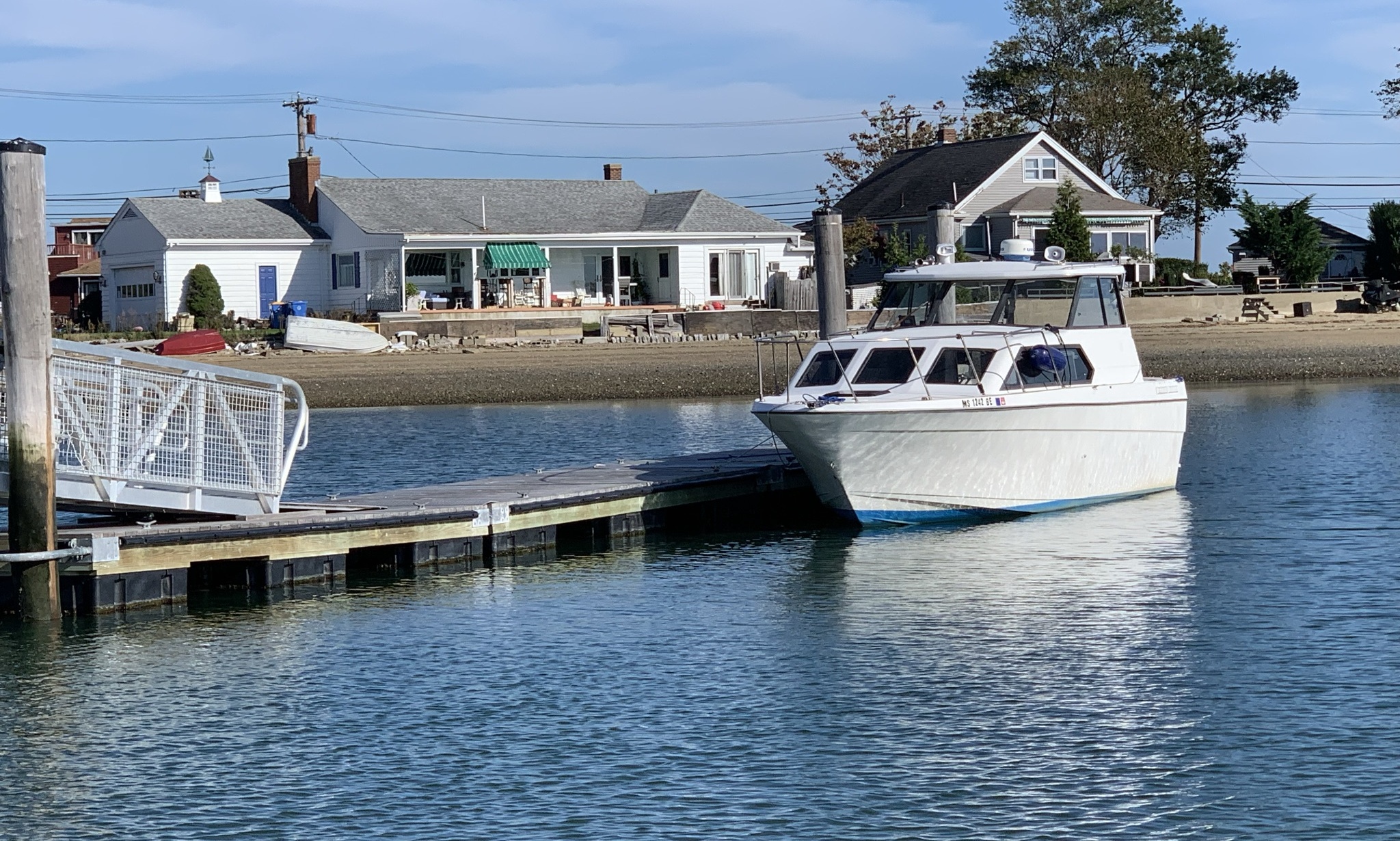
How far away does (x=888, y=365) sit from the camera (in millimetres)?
20953

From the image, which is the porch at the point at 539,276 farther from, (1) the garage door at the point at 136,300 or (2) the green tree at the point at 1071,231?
(2) the green tree at the point at 1071,231

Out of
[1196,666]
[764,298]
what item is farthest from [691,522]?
[764,298]

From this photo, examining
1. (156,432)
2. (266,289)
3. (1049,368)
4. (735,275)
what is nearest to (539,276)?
(735,275)

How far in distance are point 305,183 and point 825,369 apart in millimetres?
40175

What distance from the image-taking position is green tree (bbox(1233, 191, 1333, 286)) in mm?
56219

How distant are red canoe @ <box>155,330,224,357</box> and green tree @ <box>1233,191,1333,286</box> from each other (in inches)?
1324

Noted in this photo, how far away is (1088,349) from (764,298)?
35.0 meters

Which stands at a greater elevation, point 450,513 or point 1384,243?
point 1384,243

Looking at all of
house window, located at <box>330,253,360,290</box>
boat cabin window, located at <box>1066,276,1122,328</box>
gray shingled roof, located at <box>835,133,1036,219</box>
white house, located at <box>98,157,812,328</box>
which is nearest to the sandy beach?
white house, located at <box>98,157,812,328</box>

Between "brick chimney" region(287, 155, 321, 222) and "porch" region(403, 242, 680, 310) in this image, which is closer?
"porch" region(403, 242, 680, 310)

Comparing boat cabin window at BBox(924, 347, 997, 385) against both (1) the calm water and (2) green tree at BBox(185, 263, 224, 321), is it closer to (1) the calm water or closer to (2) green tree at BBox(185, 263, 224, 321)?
(1) the calm water

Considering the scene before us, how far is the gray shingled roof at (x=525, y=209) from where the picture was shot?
54656 mm

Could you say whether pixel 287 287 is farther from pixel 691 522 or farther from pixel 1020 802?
pixel 1020 802

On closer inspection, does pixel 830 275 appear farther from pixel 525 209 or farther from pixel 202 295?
pixel 525 209
